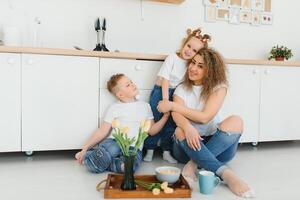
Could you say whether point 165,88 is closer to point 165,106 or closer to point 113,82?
point 165,106

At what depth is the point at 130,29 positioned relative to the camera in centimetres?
259

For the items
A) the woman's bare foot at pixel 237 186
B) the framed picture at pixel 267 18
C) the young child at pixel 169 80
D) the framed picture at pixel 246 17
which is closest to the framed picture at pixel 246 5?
the framed picture at pixel 246 17

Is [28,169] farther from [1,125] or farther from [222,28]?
[222,28]

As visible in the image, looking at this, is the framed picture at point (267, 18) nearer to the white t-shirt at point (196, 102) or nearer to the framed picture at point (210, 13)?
the framed picture at point (210, 13)

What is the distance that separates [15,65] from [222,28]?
1.75m

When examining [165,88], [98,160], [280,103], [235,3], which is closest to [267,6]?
[235,3]

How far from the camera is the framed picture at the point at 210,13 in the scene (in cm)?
276

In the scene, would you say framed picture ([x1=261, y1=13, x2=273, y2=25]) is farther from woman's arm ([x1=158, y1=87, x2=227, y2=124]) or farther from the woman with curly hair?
woman's arm ([x1=158, y1=87, x2=227, y2=124])

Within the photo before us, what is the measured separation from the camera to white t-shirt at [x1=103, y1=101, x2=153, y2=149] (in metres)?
1.92

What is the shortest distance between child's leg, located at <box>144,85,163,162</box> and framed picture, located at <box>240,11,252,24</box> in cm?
128

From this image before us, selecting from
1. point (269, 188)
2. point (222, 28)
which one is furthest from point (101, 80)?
point (222, 28)

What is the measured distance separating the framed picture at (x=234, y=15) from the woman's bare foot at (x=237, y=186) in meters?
1.70

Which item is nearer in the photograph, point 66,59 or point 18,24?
point 66,59

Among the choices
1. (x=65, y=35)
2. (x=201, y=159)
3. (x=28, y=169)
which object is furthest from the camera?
(x=65, y=35)
